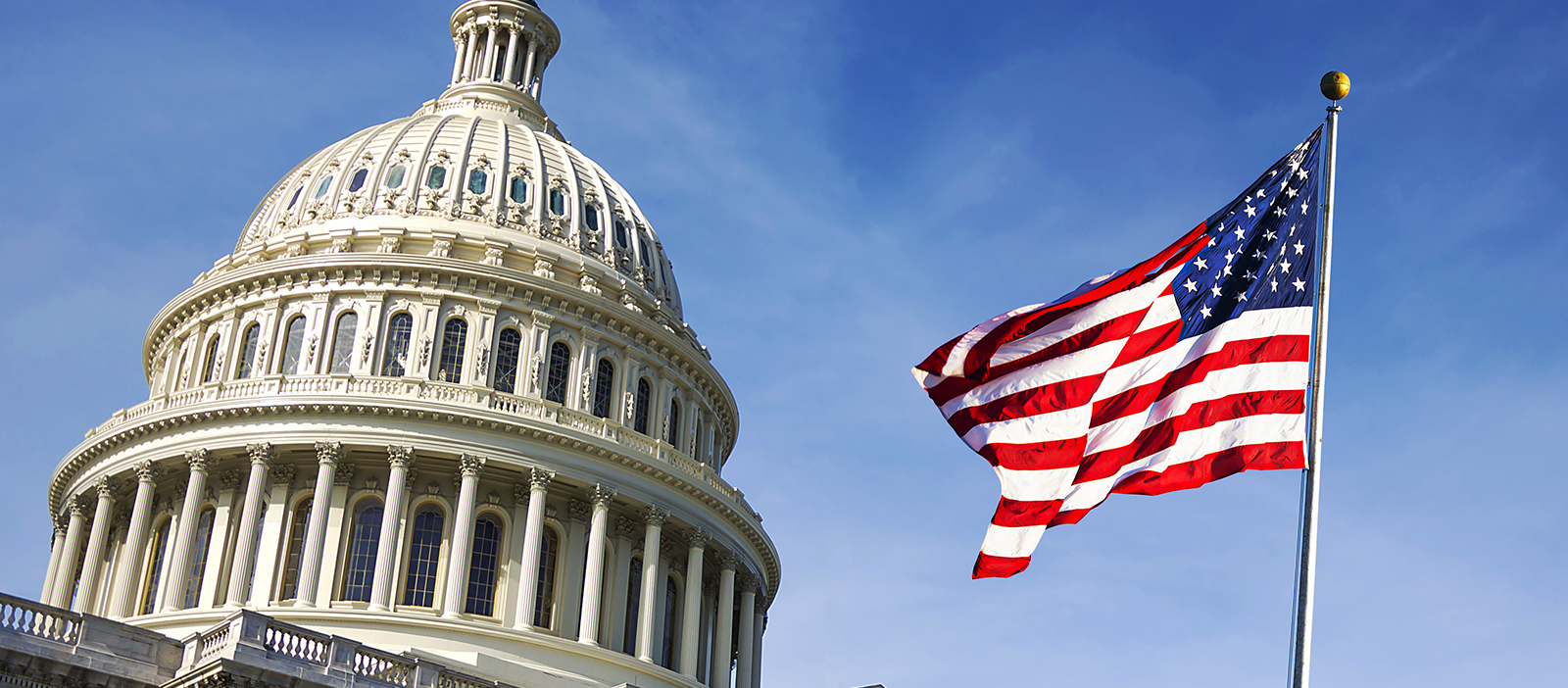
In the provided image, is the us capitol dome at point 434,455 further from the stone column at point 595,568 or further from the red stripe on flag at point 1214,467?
the red stripe on flag at point 1214,467

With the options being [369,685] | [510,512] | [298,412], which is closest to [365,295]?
[298,412]

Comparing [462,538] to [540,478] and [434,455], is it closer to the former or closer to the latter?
[434,455]

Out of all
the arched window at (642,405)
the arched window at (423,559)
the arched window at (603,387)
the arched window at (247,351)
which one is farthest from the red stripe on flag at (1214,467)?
the arched window at (247,351)

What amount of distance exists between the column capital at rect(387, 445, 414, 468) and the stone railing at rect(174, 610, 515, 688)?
47.9 feet

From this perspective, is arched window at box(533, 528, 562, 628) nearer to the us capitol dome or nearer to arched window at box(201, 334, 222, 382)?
→ the us capitol dome

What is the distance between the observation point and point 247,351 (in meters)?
57.2

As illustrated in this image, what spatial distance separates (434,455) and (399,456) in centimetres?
117

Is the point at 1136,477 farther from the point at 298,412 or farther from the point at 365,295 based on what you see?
the point at 365,295

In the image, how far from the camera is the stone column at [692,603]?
5491 cm

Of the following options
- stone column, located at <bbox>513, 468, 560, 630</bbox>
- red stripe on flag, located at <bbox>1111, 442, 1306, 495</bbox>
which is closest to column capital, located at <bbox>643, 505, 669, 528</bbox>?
stone column, located at <bbox>513, 468, 560, 630</bbox>

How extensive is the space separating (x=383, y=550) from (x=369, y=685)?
49.2 ft

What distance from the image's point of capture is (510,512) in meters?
53.2

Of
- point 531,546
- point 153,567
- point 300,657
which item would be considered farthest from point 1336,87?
point 153,567

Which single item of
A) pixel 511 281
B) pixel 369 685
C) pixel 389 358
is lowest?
pixel 369 685
